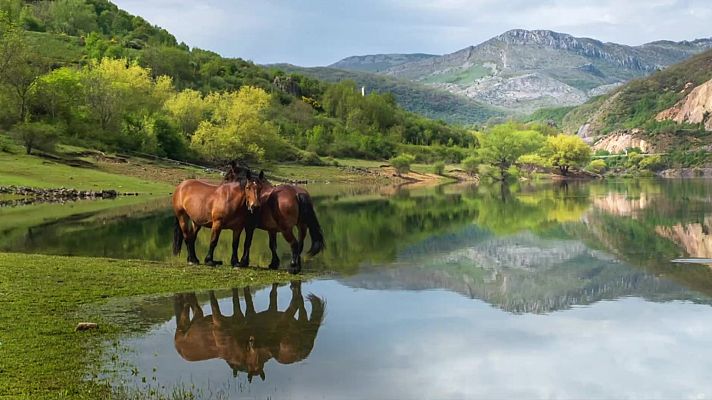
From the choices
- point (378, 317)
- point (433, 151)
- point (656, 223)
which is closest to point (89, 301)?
point (378, 317)

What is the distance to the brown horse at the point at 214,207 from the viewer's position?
1900cm

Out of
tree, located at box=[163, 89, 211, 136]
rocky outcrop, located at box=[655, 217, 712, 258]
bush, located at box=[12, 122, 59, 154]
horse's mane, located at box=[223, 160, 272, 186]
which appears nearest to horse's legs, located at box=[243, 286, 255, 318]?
horse's mane, located at box=[223, 160, 272, 186]

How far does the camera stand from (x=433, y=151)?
15462cm

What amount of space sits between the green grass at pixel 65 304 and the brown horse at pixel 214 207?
3.60 feet

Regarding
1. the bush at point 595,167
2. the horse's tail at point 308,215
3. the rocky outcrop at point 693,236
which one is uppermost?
the horse's tail at point 308,215

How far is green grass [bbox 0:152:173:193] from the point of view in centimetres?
5494

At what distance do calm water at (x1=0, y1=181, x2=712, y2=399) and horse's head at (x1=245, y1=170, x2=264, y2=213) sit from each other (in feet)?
8.60

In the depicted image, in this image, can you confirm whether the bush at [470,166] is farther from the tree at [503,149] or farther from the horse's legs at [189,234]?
the horse's legs at [189,234]

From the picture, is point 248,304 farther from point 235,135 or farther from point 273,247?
point 235,135

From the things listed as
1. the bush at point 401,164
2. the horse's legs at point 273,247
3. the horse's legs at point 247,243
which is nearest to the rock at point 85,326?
the horse's legs at point 247,243

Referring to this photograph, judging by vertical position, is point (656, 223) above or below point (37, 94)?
below

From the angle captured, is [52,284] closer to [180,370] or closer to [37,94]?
[180,370]

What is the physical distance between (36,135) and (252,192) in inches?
2126

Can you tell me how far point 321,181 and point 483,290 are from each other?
8143cm
